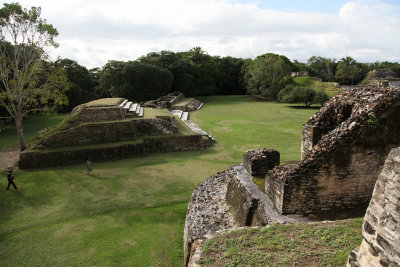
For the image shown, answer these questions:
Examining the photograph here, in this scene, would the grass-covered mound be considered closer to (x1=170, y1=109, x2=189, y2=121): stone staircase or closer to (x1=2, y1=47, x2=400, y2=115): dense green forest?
(x1=2, y1=47, x2=400, y2=115): dense green forest

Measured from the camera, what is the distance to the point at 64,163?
Result: 41.8 feet

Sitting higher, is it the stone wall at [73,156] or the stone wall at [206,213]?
the stone wall at [73,156]

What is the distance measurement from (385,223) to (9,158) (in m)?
15.6

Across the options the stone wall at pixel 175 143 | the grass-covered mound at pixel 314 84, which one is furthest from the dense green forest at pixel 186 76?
the stone wall at pixel 175 143

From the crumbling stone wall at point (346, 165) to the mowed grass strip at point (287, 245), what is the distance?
862 mm

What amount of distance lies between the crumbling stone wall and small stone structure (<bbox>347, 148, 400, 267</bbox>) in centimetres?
267

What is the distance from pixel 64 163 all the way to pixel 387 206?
12.7 m

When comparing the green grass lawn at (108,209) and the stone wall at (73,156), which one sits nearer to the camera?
the green grass lawn at (108,209)

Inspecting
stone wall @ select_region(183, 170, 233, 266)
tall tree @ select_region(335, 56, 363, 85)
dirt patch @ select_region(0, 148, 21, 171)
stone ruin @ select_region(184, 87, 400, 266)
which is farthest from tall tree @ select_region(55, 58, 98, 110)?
tall tree @ select_region(335, 56, 363, 85)

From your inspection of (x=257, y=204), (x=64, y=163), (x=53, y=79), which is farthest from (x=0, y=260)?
(x=53, y=79)

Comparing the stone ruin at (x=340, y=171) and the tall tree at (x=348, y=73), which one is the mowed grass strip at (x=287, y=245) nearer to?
the stone ruin at (x=340, y=171)

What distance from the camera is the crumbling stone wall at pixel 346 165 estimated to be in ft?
17.7

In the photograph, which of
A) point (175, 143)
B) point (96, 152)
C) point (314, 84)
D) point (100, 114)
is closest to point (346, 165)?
point (175, 143)

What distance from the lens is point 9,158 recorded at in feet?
45.4
